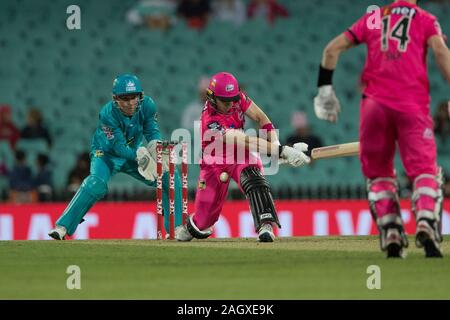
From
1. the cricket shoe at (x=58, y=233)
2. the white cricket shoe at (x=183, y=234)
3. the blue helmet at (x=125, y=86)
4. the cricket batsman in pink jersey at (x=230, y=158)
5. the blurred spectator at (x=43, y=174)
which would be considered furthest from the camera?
the blurred spectator at (x=43, y=174)

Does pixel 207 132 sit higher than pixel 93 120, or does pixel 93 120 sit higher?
pixel 93 120

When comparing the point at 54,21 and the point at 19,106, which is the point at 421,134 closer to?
the point at 19,106

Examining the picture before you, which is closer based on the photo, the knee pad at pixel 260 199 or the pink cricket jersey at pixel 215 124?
the knee pad at pixel 260 199

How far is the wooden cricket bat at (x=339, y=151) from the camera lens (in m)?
11.2

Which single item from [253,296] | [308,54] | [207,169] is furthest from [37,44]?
[253,296]

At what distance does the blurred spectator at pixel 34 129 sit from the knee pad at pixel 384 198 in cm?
1161

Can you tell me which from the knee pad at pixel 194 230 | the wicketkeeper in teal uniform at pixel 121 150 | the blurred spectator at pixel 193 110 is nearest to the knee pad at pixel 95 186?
the wicketkeeper in teal uniform at pixel 121 150

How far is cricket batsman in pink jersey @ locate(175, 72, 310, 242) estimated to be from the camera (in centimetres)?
1139

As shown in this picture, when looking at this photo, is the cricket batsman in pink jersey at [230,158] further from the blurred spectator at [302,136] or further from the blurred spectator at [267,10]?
the blurred spectator at [267,10]

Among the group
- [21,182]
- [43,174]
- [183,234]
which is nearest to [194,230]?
[183,234]

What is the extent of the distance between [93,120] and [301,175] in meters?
4.03

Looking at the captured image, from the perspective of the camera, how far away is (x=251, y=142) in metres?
11.4

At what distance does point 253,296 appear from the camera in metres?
7.01

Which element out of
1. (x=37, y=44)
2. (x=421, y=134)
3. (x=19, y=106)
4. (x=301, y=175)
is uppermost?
(x=37, y=44)
